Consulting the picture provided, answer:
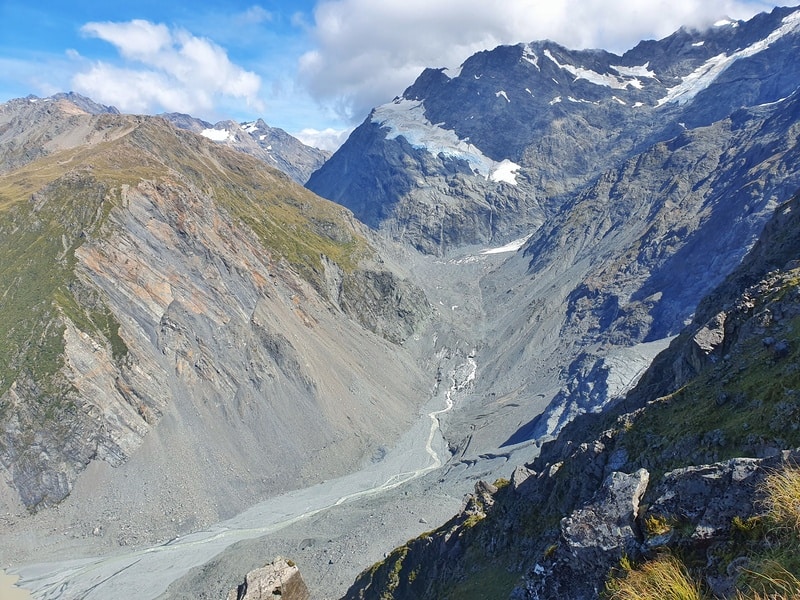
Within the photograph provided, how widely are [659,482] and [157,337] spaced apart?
84110mm

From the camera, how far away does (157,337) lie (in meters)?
83.6

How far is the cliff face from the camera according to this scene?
30.1 ft

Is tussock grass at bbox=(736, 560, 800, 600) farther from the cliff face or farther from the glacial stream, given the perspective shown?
the glacial stream

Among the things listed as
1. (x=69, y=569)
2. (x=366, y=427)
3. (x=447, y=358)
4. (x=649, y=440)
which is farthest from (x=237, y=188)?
(x=649, y=440)

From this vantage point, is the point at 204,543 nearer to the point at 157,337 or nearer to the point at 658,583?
the point at 157,337

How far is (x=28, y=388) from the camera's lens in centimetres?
7112

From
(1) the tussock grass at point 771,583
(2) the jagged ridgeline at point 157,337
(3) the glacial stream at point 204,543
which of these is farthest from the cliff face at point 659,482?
(2) the jagged ridgeline at point 157,337

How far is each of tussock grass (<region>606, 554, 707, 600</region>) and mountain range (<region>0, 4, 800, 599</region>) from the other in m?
0.42

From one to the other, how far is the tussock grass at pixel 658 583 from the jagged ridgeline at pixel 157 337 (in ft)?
246

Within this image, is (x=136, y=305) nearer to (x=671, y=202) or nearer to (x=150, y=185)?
(x=150, y=185)

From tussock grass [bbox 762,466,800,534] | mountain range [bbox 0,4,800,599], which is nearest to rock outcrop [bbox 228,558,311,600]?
mountain range [bbox 0,4,800,599]

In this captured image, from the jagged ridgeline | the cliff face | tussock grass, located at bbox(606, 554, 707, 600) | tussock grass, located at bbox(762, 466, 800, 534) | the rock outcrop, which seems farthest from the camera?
the jagged ridgeline

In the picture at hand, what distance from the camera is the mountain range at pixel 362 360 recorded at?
2277 cm

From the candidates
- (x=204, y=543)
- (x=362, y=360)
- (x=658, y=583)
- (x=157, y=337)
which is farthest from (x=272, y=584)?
(x=362, y=360)
